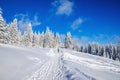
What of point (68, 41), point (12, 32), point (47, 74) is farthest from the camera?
point (68, 41)

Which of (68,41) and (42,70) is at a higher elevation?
(68,41)

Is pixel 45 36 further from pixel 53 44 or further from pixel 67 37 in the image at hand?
pixel 67 37

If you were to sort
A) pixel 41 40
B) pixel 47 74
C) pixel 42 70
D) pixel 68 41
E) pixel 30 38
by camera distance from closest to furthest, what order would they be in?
pixel 47 74 → pixel 42 70 → pixel 30 38 → pixel 68 41 → pixel 41 40

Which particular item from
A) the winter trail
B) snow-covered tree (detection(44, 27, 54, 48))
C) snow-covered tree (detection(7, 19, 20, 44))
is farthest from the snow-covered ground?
snow-covered tree (detection(44, 27, 54, 48))

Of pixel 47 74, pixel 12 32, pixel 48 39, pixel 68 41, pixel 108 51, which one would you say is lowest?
pixel 47 74

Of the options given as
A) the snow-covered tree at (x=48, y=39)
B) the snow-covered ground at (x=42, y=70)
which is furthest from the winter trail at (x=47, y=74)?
the snow-covered tree at (x=48, y=39)

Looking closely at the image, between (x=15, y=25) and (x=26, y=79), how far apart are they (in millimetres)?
53879

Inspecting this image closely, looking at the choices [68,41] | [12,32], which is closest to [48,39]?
[68,41]

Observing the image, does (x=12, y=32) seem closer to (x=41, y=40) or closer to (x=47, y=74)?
(x=41, y=40)

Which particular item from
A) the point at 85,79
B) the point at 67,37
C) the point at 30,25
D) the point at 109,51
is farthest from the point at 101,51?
the point at 85,79

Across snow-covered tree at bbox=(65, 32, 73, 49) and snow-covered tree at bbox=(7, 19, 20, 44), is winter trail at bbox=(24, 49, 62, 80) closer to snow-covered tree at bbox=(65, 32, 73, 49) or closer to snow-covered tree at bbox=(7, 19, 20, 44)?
snow-covered tree at bbox=(7, 19, 20, 44)

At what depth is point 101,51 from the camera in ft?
334

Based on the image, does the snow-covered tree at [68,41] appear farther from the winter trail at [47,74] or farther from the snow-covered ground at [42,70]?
the winter trail at [47,74]

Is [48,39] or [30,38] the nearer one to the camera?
[30,38]
